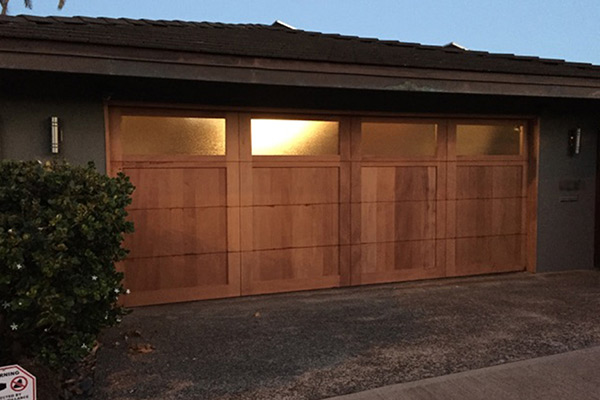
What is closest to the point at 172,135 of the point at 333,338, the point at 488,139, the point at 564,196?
the point at 333,338

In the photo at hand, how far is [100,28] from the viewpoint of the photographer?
599 cm

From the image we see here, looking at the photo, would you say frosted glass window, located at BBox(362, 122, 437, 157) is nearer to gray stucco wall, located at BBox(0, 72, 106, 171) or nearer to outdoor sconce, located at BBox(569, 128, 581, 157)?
outdoor sconce, located at BBox(569, 128, 581, 157)

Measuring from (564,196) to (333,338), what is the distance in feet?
16.7

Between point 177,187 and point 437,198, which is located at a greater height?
point 177,187

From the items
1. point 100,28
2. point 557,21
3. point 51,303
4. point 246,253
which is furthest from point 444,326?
point 557,21

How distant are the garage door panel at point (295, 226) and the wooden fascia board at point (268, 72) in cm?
188

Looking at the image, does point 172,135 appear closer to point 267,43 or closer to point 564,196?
point 267,43

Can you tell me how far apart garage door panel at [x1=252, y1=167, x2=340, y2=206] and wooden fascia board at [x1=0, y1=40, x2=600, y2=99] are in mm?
1505

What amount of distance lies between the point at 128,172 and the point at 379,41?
4560mm

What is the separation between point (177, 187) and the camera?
628 cm

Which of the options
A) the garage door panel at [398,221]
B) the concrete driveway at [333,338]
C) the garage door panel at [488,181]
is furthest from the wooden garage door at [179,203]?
the garage door panel at [488,181]

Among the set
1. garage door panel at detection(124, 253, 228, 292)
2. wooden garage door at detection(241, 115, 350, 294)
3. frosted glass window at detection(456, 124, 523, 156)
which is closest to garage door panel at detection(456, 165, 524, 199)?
frosted glass window at detection(456, 124, 523, 156)

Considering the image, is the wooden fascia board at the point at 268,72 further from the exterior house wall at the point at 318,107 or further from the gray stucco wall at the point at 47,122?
the gray stucco wall at the point at 47,122

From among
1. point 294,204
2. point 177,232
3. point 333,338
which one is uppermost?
point 294,204
